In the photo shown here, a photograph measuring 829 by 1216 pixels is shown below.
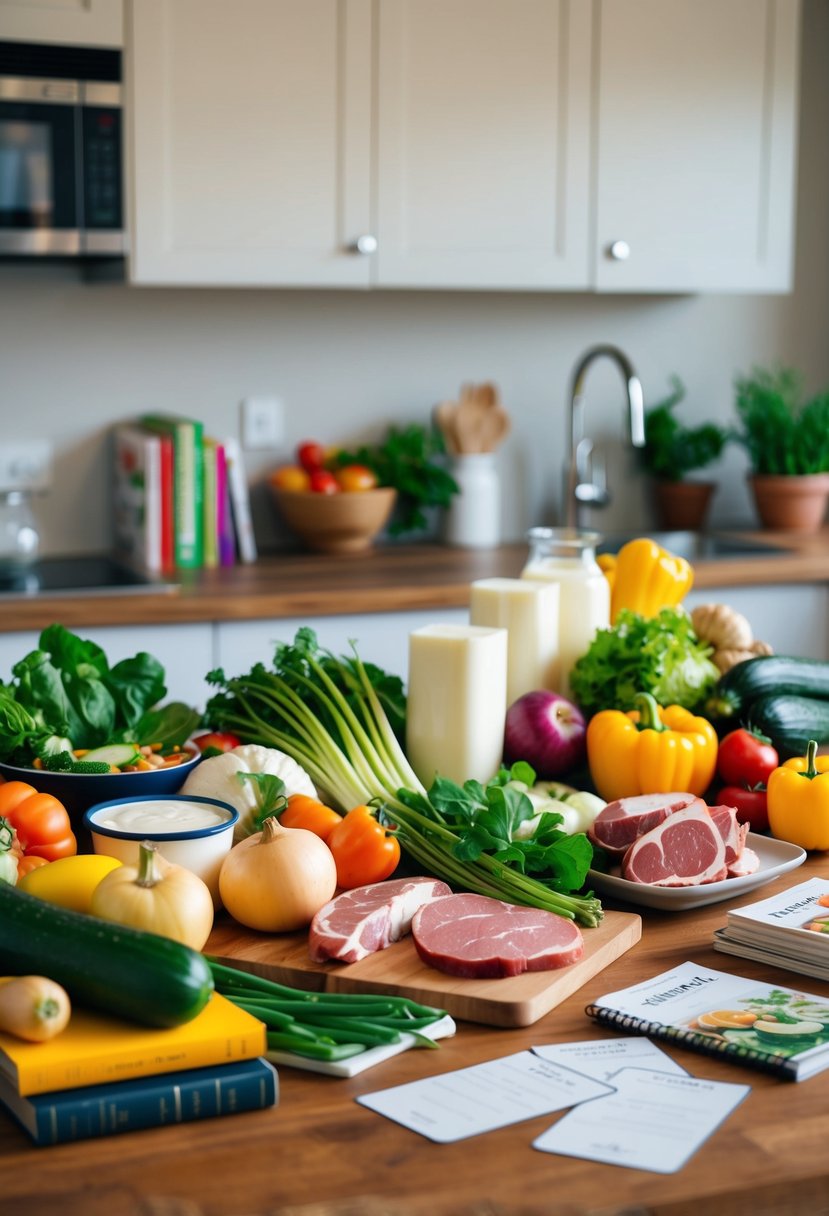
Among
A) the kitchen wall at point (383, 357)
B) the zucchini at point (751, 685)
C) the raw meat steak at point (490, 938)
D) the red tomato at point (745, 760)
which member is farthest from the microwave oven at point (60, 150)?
the raw meat steak at point (490, 938)

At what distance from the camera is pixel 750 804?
168cm

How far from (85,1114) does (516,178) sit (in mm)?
2782

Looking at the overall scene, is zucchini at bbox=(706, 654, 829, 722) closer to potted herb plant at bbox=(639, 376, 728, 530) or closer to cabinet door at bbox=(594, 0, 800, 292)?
cabinet door at bbox=(594, 0, 800, 292)

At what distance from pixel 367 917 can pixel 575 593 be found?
0.73 m

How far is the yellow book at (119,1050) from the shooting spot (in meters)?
0.99

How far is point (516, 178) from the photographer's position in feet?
11.0

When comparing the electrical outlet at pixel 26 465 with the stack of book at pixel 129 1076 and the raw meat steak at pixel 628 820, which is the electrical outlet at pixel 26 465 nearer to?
the raw meat steak at pixel 628 820

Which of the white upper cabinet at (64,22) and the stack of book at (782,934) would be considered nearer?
the stack of book at (782,934)

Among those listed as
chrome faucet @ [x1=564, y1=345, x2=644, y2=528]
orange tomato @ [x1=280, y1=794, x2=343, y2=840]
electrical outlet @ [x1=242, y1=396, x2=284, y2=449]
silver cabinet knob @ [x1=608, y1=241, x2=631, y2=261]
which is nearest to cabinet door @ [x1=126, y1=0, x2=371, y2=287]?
electrical outlet @ [x1=242, y1=396, x2=284, y2=449]

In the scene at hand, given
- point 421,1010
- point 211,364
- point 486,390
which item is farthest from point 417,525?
point 421,1010

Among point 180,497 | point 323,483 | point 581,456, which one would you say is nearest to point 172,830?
point 180,497

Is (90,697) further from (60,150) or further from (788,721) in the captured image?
(60,150)

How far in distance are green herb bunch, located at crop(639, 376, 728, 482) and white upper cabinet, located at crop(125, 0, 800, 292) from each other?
1.43ft

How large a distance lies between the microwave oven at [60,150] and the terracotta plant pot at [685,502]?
1700mm
